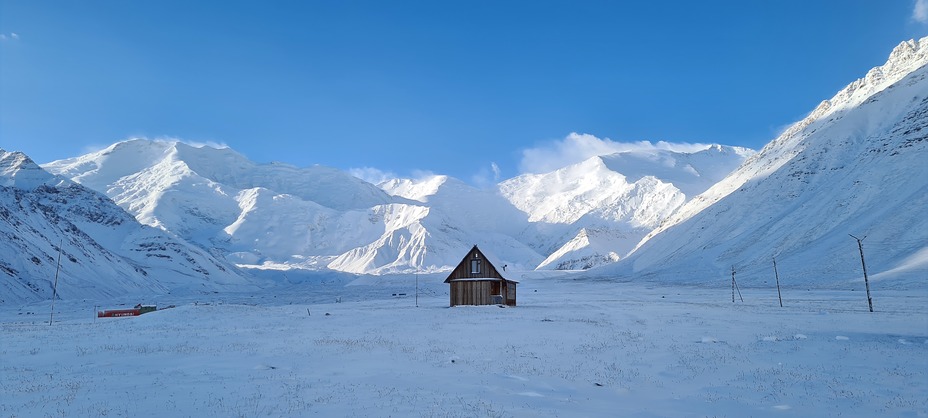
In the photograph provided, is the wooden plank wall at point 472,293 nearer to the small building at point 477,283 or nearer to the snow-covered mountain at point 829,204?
the small building at point 477,283

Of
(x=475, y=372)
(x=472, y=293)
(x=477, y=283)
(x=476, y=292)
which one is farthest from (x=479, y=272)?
(x=475, y=372)

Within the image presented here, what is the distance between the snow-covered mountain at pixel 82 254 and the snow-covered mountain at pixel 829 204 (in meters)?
115

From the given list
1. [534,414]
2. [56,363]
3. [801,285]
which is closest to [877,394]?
[534,414]

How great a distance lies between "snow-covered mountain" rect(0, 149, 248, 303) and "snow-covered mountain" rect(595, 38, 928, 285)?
115278 mm

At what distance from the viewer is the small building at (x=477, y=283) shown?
197ft

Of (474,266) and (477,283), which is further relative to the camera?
(474,266)

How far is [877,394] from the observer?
14.7 metres

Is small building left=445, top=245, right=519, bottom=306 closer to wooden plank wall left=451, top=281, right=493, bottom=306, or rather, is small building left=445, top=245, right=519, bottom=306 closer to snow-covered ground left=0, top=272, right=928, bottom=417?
wooden plank wall left=451, top=281, right=493, bottom=306

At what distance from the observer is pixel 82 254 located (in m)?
121

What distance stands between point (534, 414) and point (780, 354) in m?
13.1

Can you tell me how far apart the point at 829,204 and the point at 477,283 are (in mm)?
93627

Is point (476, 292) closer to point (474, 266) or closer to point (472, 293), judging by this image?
point (472, 293)

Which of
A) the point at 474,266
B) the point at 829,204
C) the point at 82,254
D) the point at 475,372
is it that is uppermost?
the point at 829,204

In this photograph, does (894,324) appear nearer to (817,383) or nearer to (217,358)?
(817,383)
